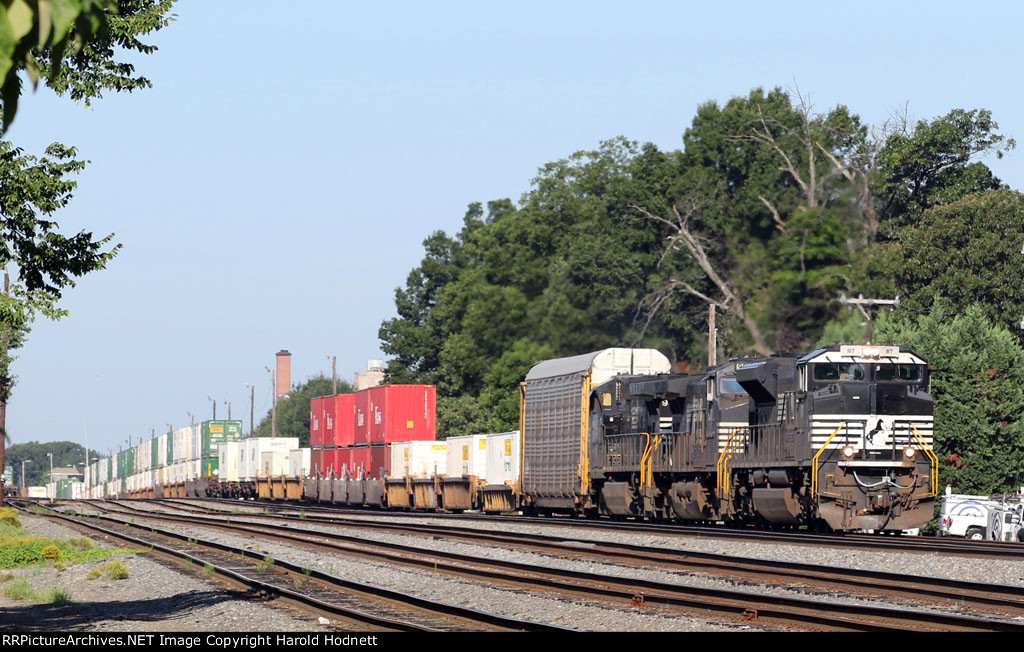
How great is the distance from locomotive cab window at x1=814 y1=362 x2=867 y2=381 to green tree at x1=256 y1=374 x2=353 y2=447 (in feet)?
427

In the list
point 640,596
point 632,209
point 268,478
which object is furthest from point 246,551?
point 632,209

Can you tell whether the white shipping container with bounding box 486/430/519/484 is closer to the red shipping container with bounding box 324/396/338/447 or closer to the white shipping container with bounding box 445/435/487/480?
the white shipping container with bounding box 445/435/487/480

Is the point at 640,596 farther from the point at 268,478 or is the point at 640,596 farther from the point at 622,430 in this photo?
the point at 268,478

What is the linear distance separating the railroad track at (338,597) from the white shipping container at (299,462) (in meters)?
40.9

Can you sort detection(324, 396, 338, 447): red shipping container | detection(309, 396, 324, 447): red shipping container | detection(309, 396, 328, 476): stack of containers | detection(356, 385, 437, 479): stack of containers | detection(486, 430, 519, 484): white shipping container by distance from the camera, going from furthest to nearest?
detection(309, 396, 324, 447): red shipping container < detection(309, 396, 328, 476): stack of containers < detection(324, 396, 338, 447): red shipping container < detection(356, 385, 437, 479): stack of containers < detection(486, 430, 519, 484): white shipping container

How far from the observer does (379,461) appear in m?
55.9

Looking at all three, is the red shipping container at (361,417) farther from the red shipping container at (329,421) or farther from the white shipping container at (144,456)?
the white shipping container at (144,456)

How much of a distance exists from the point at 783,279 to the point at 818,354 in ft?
111

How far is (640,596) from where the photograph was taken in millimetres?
14789

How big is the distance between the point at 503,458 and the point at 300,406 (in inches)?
4781

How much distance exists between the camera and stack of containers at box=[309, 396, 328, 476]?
65000 mm

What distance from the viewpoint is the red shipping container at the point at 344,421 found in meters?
61.8

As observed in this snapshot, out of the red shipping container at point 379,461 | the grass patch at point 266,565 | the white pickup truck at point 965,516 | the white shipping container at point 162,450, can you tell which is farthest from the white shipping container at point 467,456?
the white shipping container at point 162,450

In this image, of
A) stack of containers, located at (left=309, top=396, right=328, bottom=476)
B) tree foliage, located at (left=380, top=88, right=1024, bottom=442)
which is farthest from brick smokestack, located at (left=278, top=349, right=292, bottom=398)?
stack of containers, located at (left=309, top=396, right=328, bottom=476)
